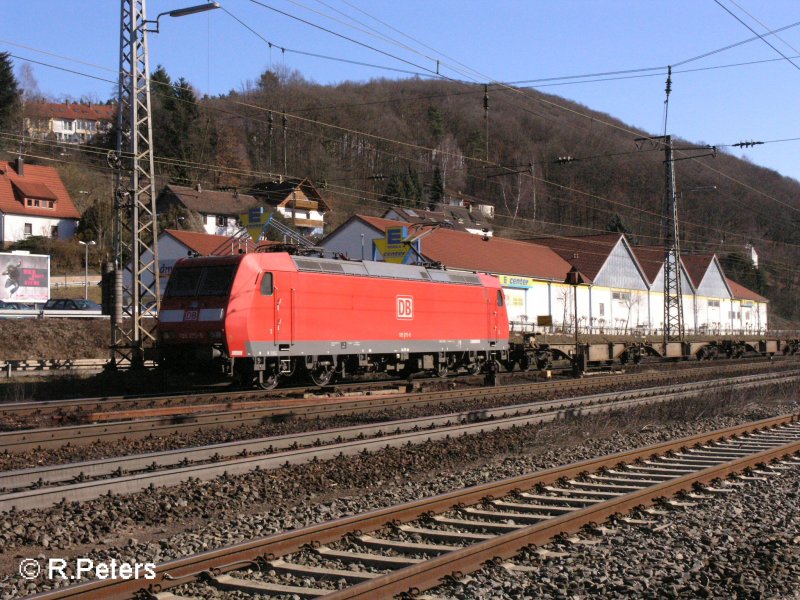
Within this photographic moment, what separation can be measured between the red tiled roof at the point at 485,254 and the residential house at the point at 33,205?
1109 inches

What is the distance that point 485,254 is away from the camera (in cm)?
5216

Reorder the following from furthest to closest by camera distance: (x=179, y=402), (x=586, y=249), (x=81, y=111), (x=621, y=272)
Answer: (x=81, y=111), (x=586, y=249), (x=621, y=272), (x=179, y=402)

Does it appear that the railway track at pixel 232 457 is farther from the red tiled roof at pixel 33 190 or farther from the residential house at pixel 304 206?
the residential house at pixel 304 206

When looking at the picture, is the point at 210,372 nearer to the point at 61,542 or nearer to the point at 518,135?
the point at 61,542

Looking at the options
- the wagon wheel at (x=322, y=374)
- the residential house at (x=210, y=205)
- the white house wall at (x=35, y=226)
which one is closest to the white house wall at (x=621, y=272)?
the residential house at (x=210, y=205)

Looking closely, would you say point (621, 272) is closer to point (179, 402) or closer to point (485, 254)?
point (485, 254)

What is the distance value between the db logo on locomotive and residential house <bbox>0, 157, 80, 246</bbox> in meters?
48.6

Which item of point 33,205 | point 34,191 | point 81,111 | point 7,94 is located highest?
point 81,111

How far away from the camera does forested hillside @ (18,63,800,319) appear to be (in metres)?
77.7

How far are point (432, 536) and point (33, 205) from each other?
215ft

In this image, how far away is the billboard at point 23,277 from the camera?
3722cm

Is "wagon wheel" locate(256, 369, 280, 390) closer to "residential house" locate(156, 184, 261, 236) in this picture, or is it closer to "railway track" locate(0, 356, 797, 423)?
"railway track" locate(0, 356, 797, 423)

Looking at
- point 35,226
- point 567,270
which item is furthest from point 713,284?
point 35,226

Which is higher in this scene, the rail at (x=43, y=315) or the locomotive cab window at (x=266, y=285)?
the locomotive cab window at (x=266, y=285)
